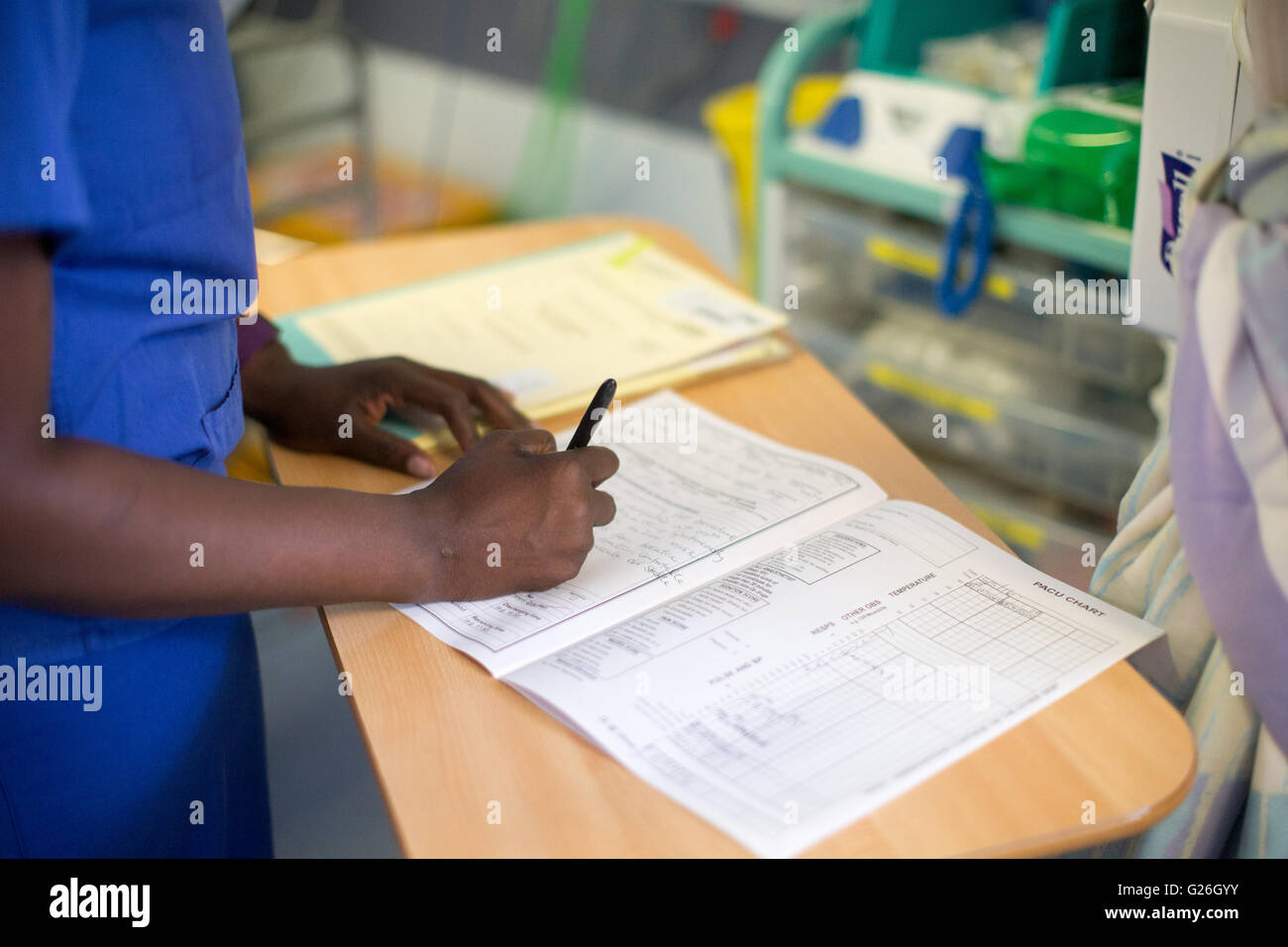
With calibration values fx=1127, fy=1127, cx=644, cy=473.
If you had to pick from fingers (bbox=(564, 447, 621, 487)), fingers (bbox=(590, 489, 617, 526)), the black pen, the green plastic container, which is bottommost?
fingers (bbox=(590, 489, 617, 526))

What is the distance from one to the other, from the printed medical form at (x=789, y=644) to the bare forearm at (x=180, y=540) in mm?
74

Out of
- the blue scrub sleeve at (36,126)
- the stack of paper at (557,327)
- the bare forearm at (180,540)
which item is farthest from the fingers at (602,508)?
the blue scrub sleeve at (36,126)

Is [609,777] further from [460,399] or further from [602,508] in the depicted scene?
[460,399]

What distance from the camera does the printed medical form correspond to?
2.12ft

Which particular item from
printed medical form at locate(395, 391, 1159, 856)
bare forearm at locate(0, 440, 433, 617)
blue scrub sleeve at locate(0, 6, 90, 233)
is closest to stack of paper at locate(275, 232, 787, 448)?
printed medical form at locate(395, 391, 1159, 856)

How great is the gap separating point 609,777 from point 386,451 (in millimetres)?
422

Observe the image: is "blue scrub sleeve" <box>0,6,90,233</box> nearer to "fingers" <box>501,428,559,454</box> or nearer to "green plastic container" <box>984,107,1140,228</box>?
"fingers" <box>501,428,559,454</box>

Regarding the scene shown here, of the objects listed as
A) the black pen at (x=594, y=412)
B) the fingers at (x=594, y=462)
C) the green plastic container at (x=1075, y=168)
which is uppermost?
the green plastic container at (x=1075, y=168)

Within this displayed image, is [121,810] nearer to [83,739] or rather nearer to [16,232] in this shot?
[83,739]

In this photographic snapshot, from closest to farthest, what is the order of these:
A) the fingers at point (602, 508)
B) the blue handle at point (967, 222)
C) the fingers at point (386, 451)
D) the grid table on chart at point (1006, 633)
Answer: the grid table on chart at point (1006, 633)
the fingers at point (602, 508)
the fingers at point (386, 451)
the blue handle at point (967, 222)

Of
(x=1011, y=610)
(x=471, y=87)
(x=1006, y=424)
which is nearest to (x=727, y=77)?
(x=471, y=87)

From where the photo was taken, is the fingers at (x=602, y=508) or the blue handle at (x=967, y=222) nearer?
the fingers at (x=602, y=508)

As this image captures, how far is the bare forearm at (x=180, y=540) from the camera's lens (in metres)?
0.61

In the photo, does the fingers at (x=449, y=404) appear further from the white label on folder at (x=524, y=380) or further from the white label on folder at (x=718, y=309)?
the white label on folder at (x=718, y=309)
